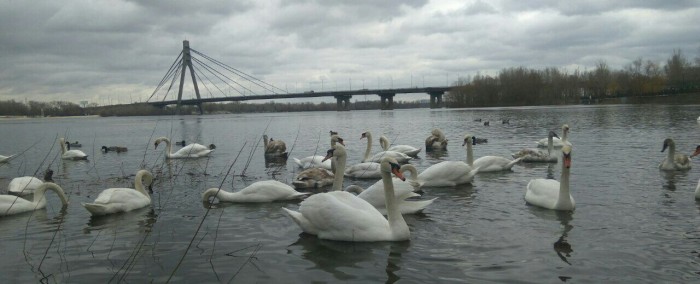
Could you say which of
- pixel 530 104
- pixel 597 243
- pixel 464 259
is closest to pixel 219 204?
pixel 464 259

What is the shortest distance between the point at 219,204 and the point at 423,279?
17.2ft

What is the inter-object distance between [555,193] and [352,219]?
3759 millimetres

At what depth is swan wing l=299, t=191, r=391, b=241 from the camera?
6.91m

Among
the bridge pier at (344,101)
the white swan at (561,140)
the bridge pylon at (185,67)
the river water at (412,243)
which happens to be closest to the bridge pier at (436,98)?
the bridge pier at (344,101)

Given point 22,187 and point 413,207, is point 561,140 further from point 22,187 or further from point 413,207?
point 22,187

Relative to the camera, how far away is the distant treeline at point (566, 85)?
102 metres

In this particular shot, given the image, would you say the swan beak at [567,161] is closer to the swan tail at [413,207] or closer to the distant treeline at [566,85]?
the swan tail at [413,207]

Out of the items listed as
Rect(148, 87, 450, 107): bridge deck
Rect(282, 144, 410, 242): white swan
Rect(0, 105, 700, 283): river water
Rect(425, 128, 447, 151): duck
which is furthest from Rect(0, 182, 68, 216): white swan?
Rect(148, 87, 450, 107): bridge deck

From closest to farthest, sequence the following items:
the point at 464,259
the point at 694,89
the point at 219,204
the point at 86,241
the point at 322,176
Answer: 1. the point at 464,259
2. the point at 86,241
3. the point at 219,204
4. the point at 322,176
5. the point at 694,89

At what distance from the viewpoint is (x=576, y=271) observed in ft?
Answer: 19.1

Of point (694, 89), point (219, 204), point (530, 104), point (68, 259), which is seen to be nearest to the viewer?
point (68, 259)

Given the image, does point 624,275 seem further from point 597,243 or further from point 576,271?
point 597,243

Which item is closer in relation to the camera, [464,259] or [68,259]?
[464,259]

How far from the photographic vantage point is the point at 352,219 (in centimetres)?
691
